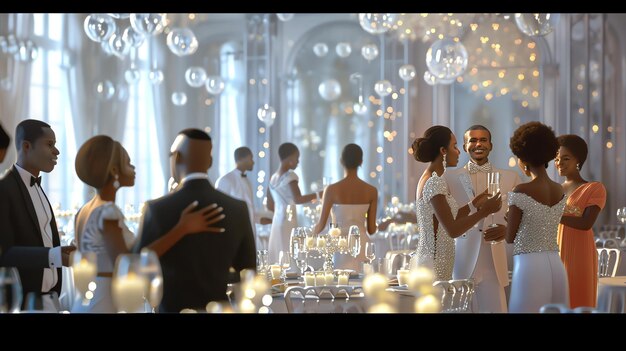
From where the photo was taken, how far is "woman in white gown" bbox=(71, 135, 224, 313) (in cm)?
316

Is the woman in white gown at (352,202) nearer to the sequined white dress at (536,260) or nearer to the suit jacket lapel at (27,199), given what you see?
the sequined white dress at (536,260)

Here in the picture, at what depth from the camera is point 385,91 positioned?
485 inches

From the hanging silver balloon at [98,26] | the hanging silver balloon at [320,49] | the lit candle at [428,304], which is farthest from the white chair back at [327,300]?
the hanging silver balloon at [320,49]

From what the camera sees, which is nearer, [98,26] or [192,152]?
[192,152]

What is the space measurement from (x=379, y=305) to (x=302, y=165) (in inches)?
581

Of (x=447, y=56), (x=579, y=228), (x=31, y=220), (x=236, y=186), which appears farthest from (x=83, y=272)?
(x=236, y=186)

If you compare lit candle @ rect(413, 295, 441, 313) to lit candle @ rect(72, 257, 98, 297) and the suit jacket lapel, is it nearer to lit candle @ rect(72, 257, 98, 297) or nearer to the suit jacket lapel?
lit candle @ rect(72, 257, 98, 297)

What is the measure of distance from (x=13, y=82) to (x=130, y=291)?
7699 mm

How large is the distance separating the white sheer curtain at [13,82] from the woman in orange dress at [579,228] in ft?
20.4

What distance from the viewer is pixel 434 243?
16.6 feet

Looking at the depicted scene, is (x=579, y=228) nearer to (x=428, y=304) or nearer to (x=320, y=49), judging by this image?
(x=428, y=304)

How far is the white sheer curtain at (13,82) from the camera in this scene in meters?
9.74
